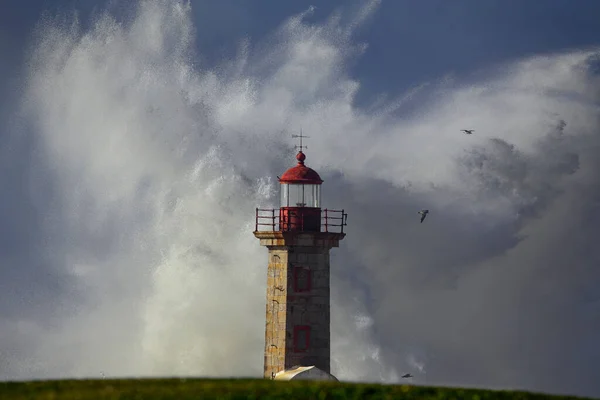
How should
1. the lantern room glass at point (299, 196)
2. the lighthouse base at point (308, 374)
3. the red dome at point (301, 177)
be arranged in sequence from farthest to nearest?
the lantern room glass at point (299, 196) → the red dome at point (301, 177) → the lighthouse base at point (308, 374)

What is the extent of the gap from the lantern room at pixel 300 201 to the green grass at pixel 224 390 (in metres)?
16.1

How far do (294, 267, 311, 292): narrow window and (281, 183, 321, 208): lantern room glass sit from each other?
8.65 ft

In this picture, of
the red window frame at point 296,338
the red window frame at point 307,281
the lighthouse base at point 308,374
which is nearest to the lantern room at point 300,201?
the red window frame at point 307,281

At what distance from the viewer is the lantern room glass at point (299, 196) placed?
4756 cm

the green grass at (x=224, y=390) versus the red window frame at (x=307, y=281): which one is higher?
the red window frame at (x=307, y=281)

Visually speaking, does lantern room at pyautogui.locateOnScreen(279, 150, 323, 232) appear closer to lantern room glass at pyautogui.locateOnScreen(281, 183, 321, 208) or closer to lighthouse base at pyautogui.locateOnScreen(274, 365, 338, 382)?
lantern room glass at pyautogui.locateOnScreen(281, 183, 321, 208)

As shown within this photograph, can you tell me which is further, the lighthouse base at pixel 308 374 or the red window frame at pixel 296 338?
the red window frame at pixel 296 338

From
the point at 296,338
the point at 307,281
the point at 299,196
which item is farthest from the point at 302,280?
the point at 299,196

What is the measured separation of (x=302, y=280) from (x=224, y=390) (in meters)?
Result: 17.4

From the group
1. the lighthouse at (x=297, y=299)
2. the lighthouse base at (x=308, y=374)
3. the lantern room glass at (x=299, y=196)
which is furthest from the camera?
the lantern room glass at (x=299, y=196)

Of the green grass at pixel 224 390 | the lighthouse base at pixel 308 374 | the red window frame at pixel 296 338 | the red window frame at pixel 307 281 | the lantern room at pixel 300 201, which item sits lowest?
the green grass at pixel 224 390

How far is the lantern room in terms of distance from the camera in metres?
46.8

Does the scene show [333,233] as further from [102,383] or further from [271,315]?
[102,383]

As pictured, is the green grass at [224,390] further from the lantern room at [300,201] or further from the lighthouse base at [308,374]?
the lantern room at [300,201]
